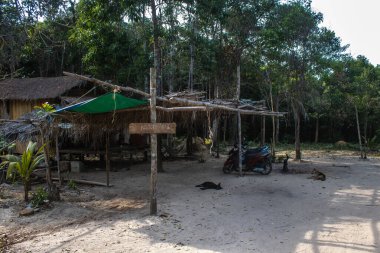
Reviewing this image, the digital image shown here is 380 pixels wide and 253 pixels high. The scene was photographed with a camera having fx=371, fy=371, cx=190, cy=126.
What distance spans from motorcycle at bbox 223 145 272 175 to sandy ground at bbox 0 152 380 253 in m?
0.85

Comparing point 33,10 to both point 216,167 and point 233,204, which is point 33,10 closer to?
point 216,167

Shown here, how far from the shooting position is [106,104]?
779 centimetres

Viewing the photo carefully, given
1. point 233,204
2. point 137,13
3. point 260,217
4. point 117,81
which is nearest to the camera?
point 260,217

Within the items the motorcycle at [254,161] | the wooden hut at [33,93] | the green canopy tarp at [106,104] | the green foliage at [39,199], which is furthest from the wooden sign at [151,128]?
the wooden hut at [33,93]

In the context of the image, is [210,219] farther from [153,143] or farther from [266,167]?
[266,167]

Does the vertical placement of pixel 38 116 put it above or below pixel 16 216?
above

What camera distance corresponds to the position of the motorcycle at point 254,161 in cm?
1071

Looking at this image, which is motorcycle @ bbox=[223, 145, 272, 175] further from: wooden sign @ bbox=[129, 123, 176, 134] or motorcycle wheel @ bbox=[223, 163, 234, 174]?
wooden sign @ bbox=[129, 123, 176, 134]

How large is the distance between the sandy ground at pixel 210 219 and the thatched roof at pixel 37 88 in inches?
223

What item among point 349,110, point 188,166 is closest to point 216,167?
point 188,166

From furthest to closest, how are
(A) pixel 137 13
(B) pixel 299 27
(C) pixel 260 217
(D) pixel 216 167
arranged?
(B) pixel 299 27, (D) pixel 216 167, (A) pixel 137 13, (C) pixel 260 217

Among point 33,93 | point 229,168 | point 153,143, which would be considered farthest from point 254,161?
point 33,93

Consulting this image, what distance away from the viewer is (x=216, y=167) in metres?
12.4

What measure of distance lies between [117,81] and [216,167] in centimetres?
530
